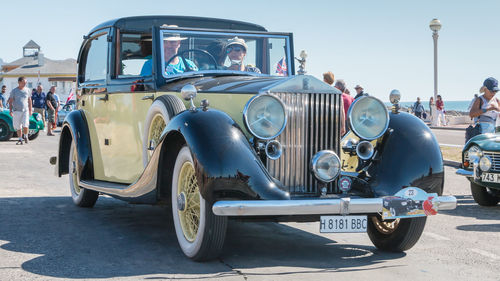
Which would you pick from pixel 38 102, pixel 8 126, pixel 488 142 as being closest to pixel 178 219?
pixel 488 142

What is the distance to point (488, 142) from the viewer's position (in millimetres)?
8555

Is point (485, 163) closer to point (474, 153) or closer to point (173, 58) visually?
point (474, 153)

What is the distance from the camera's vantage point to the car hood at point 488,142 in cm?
838

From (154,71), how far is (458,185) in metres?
6.44

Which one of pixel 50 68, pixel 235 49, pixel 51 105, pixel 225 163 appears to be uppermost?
pixel 50 68

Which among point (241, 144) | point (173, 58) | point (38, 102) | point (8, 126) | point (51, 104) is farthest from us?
point (51, 104)

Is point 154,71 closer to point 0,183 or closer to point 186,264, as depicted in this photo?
point 186,264

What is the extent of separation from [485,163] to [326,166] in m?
3.95

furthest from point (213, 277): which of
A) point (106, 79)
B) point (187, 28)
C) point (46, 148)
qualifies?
point (46, 148)

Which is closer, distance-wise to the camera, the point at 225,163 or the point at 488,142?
the point at 225,163

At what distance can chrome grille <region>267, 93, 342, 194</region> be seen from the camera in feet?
16.9

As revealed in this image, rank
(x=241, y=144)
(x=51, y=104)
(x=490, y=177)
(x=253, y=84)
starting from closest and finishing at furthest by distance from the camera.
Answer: (x=241, y=144)
(x=253, y=84)
(x=490, y=177)
(x=51, y=104)

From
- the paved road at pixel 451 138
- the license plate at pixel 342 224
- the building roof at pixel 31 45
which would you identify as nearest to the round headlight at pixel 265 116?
the license plate at pixel 342 224

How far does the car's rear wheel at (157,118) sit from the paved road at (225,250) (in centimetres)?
80
